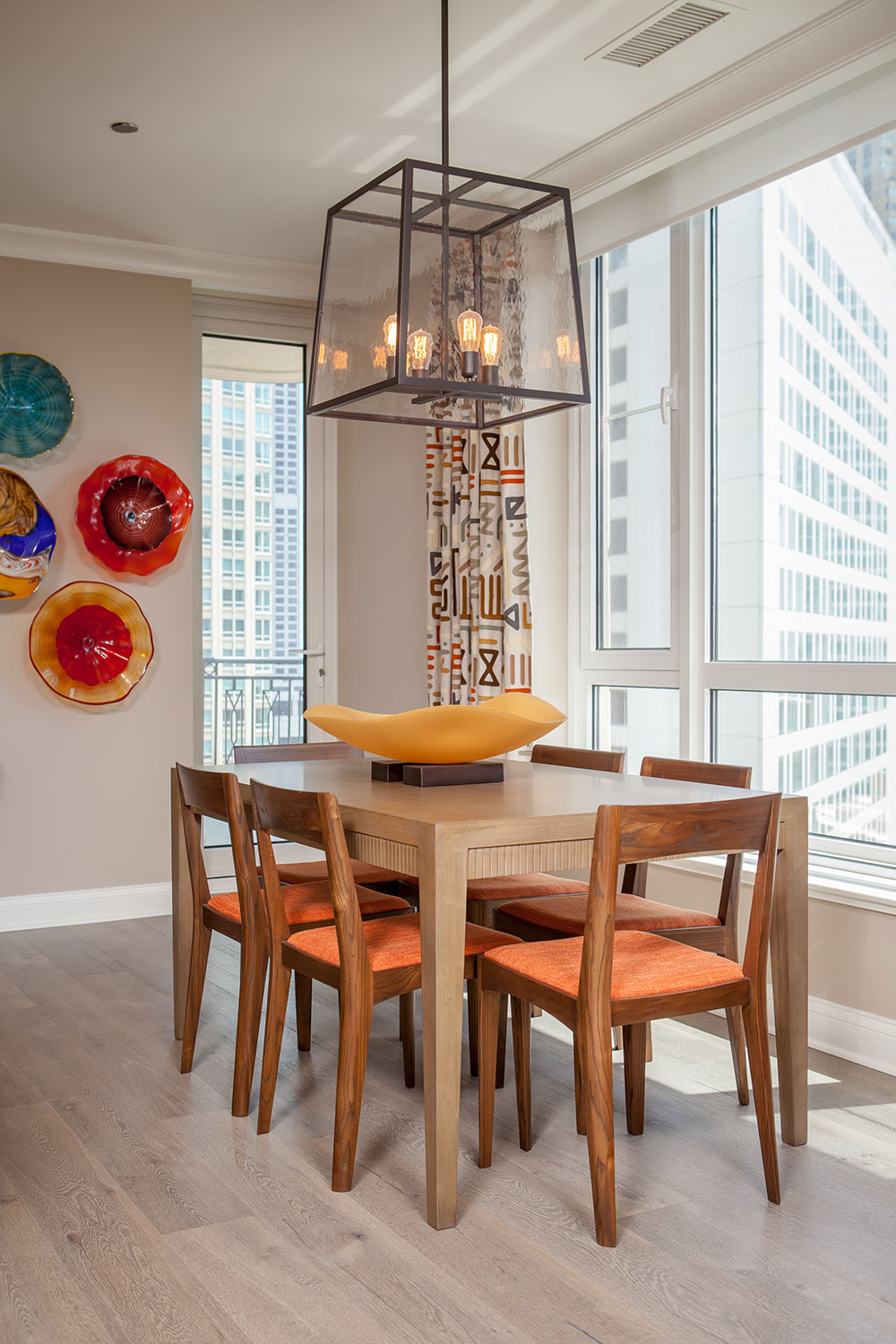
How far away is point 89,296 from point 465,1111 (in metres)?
3.71

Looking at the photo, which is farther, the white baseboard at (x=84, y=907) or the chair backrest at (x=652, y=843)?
the white baseboard at (x=84, y=907)

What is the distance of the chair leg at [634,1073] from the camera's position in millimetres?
2682

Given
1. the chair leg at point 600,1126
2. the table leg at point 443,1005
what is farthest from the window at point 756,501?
the table leg at point 443,1005

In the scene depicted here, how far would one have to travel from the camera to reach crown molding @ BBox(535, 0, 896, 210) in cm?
312

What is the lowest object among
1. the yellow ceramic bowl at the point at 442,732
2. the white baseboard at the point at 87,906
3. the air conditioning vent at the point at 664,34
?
the white baseboard at the point at 87,906

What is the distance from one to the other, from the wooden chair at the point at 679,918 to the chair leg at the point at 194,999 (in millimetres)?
778

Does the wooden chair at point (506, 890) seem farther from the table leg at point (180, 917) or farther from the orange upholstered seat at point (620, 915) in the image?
the table leg at point (180, 917)

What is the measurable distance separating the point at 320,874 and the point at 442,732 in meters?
0.70

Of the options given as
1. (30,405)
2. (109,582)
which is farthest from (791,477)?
A: (30,405)

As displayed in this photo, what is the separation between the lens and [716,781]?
3.03 metres

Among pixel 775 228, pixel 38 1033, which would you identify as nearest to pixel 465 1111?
→ pixel 38 1033

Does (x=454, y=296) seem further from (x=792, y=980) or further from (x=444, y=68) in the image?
(x=792, y=980)

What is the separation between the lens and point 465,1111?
2.83 metres

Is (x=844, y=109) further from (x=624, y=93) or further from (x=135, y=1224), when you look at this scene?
(x=135, y=1224)
